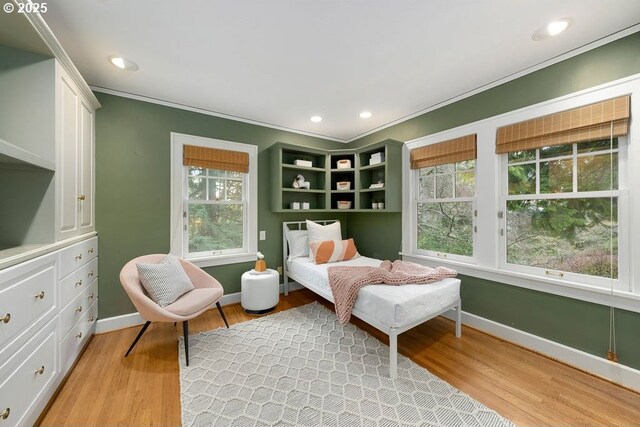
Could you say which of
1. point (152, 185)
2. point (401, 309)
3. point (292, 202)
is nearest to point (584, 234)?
point (401, 309)

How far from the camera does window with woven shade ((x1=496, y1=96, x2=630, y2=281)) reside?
1829 mm

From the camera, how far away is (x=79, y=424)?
1.41 m

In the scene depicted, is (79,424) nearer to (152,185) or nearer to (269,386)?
(269,386)

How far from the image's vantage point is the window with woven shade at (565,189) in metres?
1.83

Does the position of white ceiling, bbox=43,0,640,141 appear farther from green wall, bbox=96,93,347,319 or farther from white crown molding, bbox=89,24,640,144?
→ green wall, bbox=96,93,347,319

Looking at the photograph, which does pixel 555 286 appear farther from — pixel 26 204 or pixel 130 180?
pixel 130 180

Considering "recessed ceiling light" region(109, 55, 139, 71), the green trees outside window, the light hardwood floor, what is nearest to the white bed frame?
the light hardwood floor

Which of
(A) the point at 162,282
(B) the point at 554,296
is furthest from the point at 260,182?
(B) the point at 554,296

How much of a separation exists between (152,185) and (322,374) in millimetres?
2589

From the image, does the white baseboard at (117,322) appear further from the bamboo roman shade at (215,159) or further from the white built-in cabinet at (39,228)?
the bamboo roman shade at (215,159)

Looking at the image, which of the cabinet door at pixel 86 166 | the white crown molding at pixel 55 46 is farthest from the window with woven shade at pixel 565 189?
the cabinet door at pixel 86 166

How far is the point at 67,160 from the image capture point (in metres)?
1.81

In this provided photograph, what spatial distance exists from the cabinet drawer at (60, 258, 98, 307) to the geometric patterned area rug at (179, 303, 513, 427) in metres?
0.94

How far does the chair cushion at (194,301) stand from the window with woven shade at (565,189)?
9.29 ft
